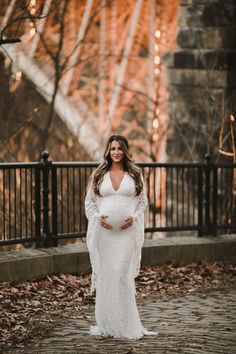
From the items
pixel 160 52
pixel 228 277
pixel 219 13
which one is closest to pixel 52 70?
pixel 160 52

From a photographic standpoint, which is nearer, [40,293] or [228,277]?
[40,293]

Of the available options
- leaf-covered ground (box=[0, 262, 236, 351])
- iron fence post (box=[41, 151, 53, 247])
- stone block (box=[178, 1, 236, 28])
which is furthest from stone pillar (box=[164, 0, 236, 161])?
iron fence post (box=[41, 151, 53, 247])

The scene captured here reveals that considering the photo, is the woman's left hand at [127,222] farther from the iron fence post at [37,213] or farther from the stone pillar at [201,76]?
the stone pillar at [201,76]

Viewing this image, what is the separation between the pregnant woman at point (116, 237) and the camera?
964 cm

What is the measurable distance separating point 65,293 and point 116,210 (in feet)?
7.93

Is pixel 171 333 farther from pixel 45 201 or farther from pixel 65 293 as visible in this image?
pixel 45 201

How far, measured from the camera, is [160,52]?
76.9 ft

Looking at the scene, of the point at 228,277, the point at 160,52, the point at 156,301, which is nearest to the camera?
the point at 156,301

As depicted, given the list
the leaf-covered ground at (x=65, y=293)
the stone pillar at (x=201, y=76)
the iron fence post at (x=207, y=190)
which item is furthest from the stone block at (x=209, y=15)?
the leaf-covered ground at (x=65, y=293)

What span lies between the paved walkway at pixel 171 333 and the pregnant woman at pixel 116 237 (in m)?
0.20

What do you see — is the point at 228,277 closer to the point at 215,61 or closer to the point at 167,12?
the point at 215,61

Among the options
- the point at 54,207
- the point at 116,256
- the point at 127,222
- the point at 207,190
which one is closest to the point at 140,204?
the point at 127,222

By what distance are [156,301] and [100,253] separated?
2.00 m

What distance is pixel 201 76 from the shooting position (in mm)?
20797
